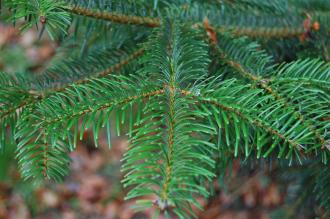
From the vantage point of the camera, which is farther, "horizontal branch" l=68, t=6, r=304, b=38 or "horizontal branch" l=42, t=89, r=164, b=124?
"horizontal branch" l=68, t=6, r=304, b=38

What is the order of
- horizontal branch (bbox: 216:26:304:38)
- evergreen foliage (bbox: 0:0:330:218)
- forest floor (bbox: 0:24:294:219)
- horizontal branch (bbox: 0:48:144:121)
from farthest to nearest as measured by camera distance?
forest floor (bbox: 0:24:294:219) < horizontal branch (bbox: 216:26:304:38) < horizontal branch (bbox: 0:48:144:121) < evergreen foliage (bbox: 0:0:330:218)

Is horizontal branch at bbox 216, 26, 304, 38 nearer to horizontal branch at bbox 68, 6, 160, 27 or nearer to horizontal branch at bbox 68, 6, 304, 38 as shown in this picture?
horizontal branch at bbox 68, 6, 304, 38

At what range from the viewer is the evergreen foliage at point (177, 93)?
508mm

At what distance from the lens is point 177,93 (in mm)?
567

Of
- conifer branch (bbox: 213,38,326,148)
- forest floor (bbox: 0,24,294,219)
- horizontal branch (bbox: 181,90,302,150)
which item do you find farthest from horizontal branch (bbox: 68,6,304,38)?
forest floor (bbox: 0,24,294,219)

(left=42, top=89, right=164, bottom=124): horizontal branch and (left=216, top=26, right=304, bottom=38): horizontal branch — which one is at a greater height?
(left=216, top=26, right=304, bottom=38): horizontal branch

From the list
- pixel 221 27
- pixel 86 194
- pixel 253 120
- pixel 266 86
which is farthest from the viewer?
pixel 86 194

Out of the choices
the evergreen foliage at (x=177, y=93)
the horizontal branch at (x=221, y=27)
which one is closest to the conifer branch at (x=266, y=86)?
the evergreen foliage at (x=177, y=93)

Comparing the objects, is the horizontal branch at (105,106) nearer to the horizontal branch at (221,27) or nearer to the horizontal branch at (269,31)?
the horizontal branch at (221,27)

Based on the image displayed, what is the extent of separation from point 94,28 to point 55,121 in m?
0.34

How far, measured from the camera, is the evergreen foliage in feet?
1.67

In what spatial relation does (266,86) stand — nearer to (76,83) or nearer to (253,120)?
(253,120)

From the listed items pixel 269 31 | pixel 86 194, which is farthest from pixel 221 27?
pixel 86 194

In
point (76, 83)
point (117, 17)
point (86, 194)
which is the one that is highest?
point (117, 17)
